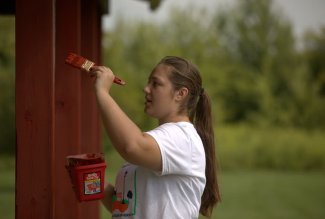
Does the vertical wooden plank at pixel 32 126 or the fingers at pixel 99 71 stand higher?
the fingers at pixel 99 71

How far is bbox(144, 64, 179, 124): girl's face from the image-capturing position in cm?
212

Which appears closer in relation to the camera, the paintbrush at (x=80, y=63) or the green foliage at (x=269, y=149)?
the paintbrush at (x=80, y=63)

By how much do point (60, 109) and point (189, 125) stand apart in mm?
889

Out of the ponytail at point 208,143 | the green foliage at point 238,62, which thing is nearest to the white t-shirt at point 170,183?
the ponytail at point 208,143

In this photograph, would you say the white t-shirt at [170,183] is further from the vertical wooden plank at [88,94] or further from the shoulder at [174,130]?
the vertical wooden plank at [88,94]

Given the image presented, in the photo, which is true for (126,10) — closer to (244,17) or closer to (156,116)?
(244,17)

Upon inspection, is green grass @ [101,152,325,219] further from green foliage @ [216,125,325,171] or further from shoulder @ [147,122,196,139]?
shoulder @ [147,122,196,139]

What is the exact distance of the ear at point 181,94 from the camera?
216 cm

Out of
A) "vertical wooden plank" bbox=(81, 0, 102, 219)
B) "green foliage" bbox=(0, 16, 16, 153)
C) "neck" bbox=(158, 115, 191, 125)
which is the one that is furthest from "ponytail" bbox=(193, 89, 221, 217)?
"green foliage" bbox=(0, 16, 16, 153)

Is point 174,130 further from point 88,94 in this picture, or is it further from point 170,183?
point 88,94

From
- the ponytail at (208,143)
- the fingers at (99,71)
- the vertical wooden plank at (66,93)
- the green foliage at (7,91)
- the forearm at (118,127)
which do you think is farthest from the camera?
the green foliage at (7,91)

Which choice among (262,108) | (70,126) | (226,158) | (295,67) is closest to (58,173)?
(70,126)

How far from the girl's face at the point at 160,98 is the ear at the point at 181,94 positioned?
15 mm

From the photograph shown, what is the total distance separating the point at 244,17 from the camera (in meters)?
26.9
